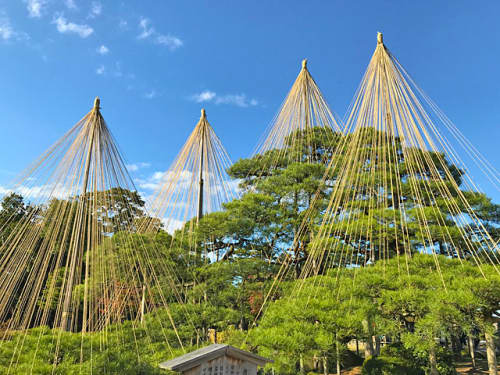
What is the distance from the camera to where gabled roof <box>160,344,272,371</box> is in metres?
3.37

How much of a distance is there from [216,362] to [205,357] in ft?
0.69

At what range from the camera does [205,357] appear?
3.53 meters

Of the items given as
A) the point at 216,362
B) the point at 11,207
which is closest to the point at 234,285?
the point at 216,362

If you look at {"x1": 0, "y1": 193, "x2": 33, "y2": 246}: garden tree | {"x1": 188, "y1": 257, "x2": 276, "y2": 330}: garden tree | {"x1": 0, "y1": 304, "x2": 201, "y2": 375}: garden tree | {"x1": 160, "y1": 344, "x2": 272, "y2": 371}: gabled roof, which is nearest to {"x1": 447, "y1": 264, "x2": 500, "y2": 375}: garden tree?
{"x1": 160, "y1": 344, "x2": 272, "y2": 371}: gabled roof

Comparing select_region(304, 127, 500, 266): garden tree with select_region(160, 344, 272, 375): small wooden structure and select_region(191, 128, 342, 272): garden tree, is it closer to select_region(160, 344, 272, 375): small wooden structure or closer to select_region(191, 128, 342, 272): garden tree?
select_region(191, 128, 342, 272): garden tree

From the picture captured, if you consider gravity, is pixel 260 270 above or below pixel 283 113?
below

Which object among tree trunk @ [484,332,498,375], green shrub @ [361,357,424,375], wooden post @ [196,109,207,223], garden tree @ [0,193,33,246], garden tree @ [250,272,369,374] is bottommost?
green shrub @ [361,357,424,375]

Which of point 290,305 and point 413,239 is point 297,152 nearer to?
point 413,239

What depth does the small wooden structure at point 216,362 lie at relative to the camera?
3424 millimetres

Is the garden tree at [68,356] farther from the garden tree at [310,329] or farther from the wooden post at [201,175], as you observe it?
the wooden post at [201,175]

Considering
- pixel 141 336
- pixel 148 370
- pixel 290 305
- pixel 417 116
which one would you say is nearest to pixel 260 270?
pixel 141 336

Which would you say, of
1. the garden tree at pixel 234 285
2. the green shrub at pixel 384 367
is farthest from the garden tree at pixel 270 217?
the green shrub at pixel 384 367

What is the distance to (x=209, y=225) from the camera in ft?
28.8

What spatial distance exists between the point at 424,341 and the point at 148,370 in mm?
3521
